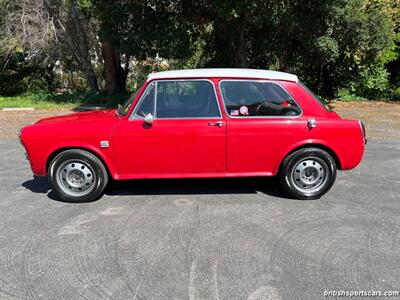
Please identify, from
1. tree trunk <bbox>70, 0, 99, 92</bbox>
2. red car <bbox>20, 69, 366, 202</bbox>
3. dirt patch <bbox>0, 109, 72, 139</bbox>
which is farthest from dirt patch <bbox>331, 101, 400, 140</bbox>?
tree trunk <bbox>70, 0, 99, 92</bbox>

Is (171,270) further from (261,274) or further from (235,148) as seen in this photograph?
(235,148)

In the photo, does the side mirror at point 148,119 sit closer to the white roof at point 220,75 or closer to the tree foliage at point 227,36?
the white roof at point 220,75

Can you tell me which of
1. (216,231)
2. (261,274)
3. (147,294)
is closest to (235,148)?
(216,231)

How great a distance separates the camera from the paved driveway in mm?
2994

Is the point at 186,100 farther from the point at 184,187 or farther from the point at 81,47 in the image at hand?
the point at 81,47

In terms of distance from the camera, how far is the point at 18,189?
5.29m

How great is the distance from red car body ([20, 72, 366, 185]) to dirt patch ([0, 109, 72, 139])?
5.09 m

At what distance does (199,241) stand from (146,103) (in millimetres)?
1889

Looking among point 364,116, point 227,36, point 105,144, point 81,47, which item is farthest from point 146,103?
point 81,47

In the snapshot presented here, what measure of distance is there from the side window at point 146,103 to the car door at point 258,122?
0.89 metres

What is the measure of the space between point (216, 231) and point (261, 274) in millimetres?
877

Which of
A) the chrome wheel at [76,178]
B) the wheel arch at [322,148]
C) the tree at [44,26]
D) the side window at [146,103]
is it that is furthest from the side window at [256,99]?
the tree at [44,26]

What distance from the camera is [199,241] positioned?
3697mm

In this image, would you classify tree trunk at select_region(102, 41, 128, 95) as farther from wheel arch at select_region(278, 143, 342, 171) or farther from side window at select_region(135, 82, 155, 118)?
wheel arch at select_region(278, 143, 342, 171)
